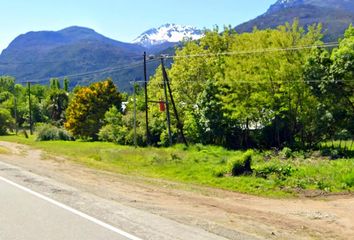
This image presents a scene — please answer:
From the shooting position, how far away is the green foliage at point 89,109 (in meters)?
68.2

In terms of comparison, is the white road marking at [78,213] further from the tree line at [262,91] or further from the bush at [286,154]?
the tree line at [262,91]

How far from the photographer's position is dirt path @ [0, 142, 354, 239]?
10.9m

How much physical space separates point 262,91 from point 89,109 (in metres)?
34.1

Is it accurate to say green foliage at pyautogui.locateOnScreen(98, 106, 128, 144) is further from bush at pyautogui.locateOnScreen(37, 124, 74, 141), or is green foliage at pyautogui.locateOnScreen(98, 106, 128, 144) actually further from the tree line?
bush at pyautogui.locateOnScreen(37, 124, 74, 141)

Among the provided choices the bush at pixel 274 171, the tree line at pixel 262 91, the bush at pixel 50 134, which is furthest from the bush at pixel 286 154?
the bush at pixel 50 134

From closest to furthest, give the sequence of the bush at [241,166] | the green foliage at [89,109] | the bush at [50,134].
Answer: the bush at [241,166], the bush at [50,134], the green foliage at [89,109]

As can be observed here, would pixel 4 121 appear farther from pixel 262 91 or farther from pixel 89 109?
pixel 262 91

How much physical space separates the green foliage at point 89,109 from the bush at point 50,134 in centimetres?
142

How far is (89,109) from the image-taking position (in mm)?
68500

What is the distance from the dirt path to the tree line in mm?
20025

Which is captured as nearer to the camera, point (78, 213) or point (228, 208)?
point (78, 213)

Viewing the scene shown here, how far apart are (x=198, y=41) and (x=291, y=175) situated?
34730mm

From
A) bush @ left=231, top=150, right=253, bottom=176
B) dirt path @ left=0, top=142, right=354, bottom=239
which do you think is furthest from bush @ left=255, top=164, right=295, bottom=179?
dirt path @ left=0, top=142, right=354, bottom=239

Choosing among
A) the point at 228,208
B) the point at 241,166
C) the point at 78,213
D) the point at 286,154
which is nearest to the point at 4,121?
the point at 286,154
